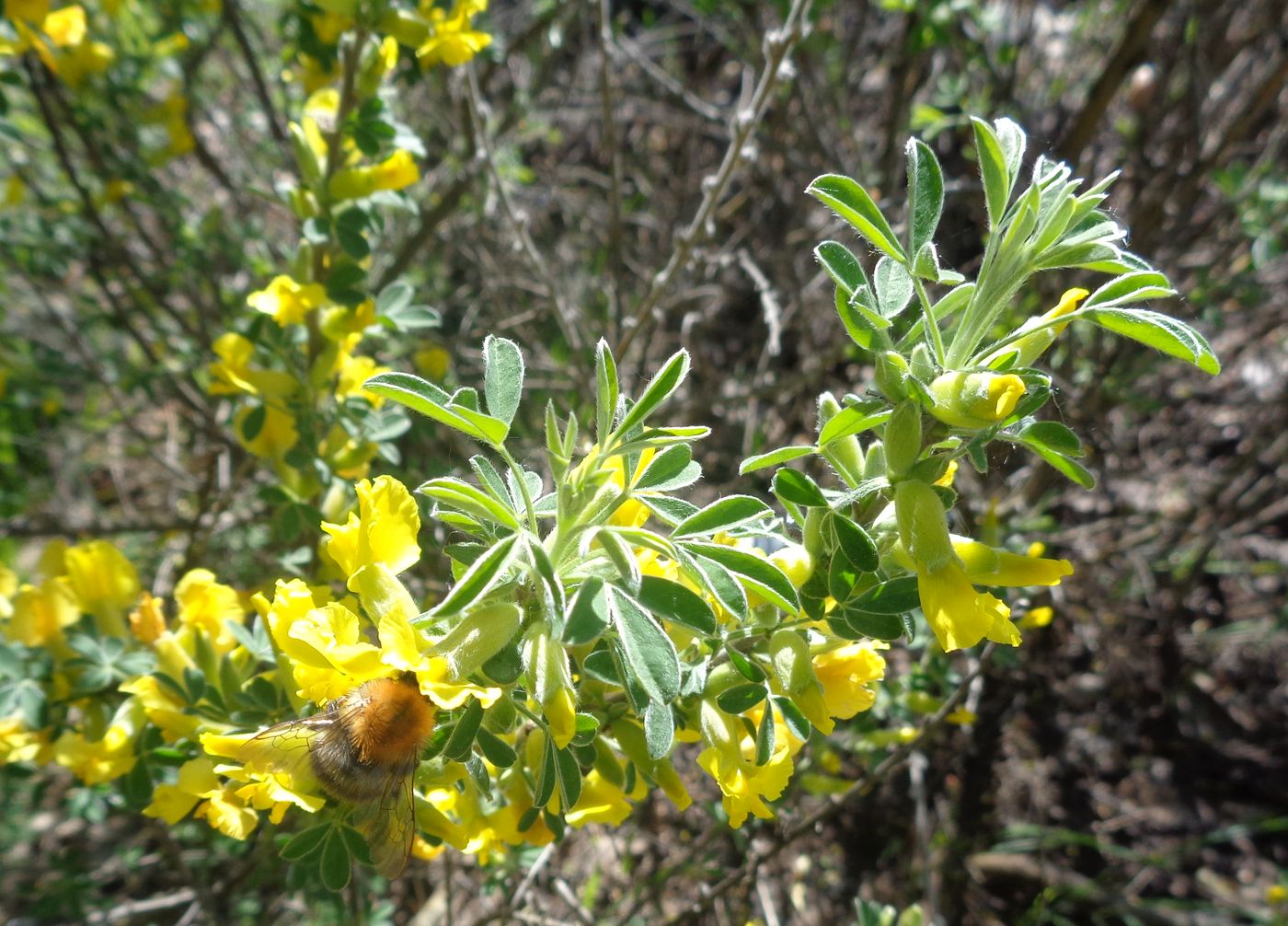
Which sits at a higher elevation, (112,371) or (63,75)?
(63,75)

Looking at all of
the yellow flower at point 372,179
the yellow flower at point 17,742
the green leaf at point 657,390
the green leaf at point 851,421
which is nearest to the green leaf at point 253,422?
the yellow flower at point 372,179

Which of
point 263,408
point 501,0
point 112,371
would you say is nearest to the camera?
point 263,408

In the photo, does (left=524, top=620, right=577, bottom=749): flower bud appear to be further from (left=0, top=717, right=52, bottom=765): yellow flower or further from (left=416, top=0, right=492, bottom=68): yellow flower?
(left=416, top=0, right=492, bottom=68): yellow flower

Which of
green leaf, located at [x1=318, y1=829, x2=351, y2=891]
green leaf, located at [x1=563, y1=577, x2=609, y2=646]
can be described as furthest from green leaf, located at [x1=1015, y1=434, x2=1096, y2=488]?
green leaf, located at [x1=318, y1=829, x2=351, y2=891]

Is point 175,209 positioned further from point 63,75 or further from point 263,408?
point 263,408

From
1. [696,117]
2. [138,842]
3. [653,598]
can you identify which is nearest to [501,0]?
[696,117]

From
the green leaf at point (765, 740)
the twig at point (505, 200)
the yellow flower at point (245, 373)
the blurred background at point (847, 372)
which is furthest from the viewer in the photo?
the blurred background at point (847, 372)

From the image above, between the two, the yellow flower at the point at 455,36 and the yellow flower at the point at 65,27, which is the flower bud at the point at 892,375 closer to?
the yellow flower at the point at 455,36
